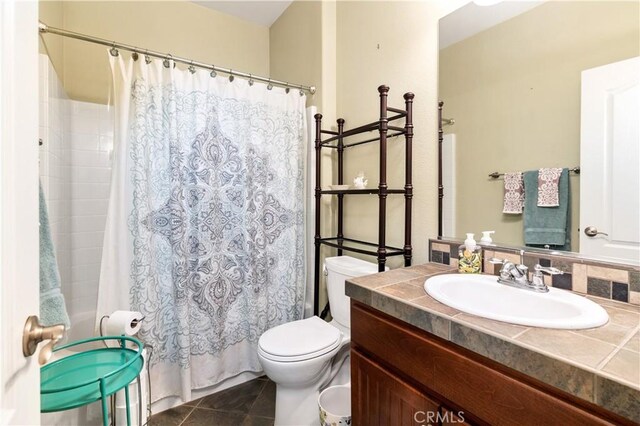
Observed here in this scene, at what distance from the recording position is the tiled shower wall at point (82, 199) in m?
1.95

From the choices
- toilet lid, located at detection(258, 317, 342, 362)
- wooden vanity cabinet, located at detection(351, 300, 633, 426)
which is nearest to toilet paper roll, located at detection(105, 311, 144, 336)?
toilet lid, located at detection(258, 317, 342, 362)

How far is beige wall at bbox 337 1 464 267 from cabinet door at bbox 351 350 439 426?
2.24ft

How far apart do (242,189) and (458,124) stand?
48.1 inches

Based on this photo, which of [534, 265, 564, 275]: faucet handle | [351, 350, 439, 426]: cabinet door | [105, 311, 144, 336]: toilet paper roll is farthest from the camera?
[105, 311, 144, 336]: toilet paper roll

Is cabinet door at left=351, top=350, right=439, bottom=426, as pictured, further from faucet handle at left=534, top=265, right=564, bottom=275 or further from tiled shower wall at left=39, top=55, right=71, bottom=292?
tiled shower wall at left=39, top=55, right=71, bottom=292

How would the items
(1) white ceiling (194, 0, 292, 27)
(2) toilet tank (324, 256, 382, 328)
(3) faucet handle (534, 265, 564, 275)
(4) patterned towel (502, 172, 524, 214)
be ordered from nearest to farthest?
(3) faucet handle (534, 265, 564, 275), (4) patterned towel (502, 172, 524, 214), (2) toilet tank (324, 256, 382, 328), (1) white ceiling (194, 0, 292, 27)

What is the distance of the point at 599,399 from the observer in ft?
1.76

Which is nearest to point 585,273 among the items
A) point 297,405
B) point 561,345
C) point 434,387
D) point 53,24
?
point 561,345

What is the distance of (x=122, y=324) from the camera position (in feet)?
4.30

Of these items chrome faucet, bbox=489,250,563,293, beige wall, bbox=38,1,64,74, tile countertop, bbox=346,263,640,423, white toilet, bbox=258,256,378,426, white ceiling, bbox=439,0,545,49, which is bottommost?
white toilet, bbox=258,256,378,426

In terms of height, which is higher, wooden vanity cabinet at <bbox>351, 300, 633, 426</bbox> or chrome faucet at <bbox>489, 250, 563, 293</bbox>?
chrome faucet at <bbox>489, 250, 563, 293</bbox>

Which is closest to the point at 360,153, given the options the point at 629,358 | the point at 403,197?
the point at 403,197

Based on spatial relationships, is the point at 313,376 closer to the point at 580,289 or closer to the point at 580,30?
the point at 580,289

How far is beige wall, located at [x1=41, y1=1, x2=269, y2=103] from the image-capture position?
6.84 feet
